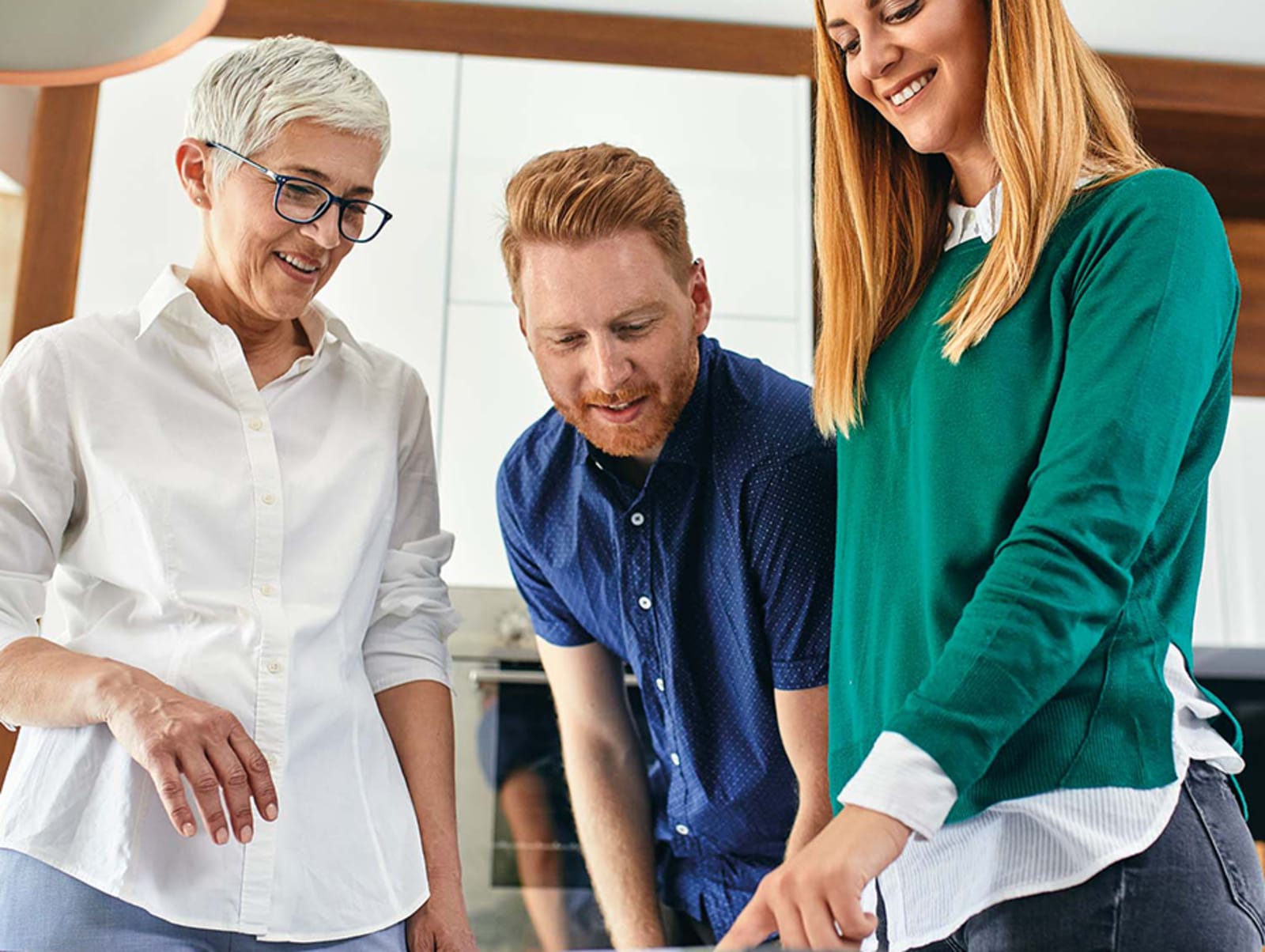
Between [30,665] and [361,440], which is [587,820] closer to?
[361,440]

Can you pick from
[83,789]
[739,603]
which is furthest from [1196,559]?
[83,789]

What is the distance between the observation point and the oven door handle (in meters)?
2.19

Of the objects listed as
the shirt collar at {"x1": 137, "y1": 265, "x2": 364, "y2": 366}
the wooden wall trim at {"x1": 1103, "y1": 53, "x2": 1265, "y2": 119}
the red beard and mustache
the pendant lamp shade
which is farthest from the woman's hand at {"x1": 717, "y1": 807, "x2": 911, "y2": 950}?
the wooden wall trim at {"x1": 1103, "y1": 53, "x2": 1265, "y2": 119}

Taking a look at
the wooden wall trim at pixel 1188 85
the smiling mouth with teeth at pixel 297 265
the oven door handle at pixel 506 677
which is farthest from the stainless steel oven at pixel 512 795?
the wooden wall trim at pixel 1188 85

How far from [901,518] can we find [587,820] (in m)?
0.63

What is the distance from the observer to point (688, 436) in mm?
1285

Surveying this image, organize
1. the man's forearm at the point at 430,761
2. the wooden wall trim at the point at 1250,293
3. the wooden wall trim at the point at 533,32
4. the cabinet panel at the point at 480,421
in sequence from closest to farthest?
the man's forearm at the point at 430,761 < the cabinet panel at the point at 480,421 < the wooden wall trim at the point at 533,32 < the wooden wall trim at the point at 1250,293

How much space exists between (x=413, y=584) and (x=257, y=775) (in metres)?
0.27

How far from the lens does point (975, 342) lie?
93cm

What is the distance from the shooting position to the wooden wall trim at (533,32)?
2.49 metres

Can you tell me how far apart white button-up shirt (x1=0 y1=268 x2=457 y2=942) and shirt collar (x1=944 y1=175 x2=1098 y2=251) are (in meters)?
0.50

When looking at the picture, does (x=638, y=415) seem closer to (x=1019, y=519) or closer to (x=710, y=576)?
(x=710, y=576)

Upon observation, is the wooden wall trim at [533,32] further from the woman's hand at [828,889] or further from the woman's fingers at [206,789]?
the woman's hand at [828,889]

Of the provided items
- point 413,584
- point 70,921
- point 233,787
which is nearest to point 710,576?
point 413,584
